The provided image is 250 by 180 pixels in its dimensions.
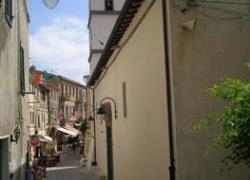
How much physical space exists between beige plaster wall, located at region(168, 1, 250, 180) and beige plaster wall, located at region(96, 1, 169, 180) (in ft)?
1.92

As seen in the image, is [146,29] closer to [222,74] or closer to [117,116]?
[222,74]

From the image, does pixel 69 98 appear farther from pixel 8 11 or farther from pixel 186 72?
pixel 186 72

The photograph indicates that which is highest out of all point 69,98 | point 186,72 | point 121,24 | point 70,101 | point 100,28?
point 100,28

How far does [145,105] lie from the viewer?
1003 cm

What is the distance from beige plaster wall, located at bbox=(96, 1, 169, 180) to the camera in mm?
8586

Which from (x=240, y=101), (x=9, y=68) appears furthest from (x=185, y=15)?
(x=9, y=68)

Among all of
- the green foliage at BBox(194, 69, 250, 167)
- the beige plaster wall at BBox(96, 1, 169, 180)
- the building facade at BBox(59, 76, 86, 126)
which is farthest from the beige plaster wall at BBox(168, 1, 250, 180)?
the building facade at BBox(59, 76, 86, 126)

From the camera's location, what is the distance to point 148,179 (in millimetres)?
9836

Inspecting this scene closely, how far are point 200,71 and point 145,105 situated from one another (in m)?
2.37

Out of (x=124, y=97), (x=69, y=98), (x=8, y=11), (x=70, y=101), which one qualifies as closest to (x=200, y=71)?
(x=8, y=11)

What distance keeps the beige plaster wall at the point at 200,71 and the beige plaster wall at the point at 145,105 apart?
23.0 inches

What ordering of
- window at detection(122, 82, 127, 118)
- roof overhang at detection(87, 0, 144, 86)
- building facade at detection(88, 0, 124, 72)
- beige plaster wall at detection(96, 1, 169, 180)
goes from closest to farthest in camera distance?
beige plaster wall at detection(96, 1, 169, 180) < roof overhang at detection(87, 0, 144, 86) < window at detection(122, 82, 127, 118) < building facade at detection(88, 0, 124, 72)

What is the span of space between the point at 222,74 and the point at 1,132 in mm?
4517

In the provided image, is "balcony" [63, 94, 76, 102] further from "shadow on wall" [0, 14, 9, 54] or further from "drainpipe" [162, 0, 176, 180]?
"drainpipe" [162, 0, 176, 180]
